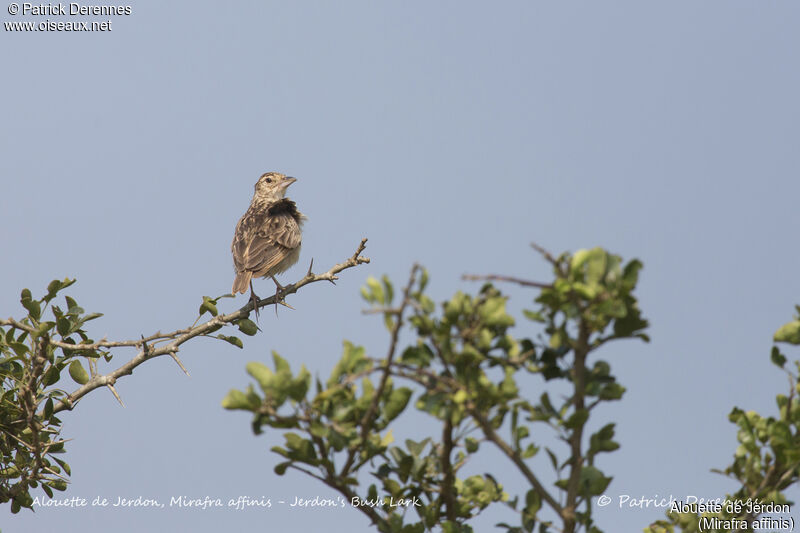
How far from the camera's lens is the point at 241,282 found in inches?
407

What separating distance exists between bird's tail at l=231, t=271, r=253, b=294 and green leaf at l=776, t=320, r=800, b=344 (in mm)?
7134

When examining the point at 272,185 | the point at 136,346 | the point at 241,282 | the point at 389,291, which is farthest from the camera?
the point at 272,185

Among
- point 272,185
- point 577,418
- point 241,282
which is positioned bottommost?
point 577,418

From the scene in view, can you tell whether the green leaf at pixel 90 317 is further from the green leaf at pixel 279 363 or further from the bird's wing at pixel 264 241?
the bird's wing at pixel 264 241

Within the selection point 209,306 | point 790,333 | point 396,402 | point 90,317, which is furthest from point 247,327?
point 790,333

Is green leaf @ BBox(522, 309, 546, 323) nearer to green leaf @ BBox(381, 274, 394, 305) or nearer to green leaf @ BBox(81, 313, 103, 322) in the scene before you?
green leaf @ BBox(381, 274, 394, 305)

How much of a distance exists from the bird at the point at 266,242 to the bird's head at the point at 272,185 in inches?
60.9

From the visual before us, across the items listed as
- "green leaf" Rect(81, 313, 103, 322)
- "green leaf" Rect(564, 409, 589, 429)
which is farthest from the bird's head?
"green leaf" Rect(564, 409, 589, 429)

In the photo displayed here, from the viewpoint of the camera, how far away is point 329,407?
3.46 meters

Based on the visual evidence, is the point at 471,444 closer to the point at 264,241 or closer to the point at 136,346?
the point at 136,346

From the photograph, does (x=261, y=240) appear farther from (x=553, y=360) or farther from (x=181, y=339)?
(x=553, y=360)

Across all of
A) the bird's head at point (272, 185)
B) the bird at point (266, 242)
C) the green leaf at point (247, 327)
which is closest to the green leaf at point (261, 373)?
the green leaf at point (247, 327)

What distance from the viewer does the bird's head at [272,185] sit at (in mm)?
14516

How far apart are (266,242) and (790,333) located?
790 centimetres
